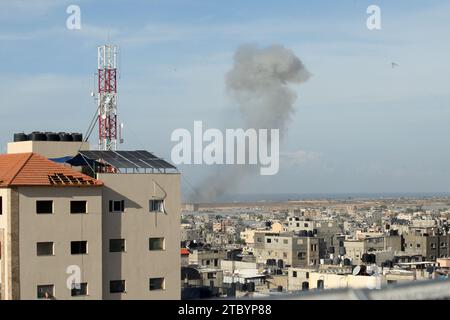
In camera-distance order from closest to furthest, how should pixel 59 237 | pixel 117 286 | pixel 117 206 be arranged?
pixel 59 237
pixel 117 286
pixel 117 206

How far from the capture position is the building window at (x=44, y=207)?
640 inches

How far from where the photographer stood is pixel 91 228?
55.3ft

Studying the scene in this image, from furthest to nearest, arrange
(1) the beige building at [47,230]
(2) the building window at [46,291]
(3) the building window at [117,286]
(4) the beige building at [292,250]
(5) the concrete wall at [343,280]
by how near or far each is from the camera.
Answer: (4) the beige building at [292,250]
(5) the concrete wall at [343,280]
(3) the building window at [117,286]
(2) the building window at [46,291]
(1) the beige building at [47,230]

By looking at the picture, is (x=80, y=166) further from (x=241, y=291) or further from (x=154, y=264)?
(x=241, y=291)

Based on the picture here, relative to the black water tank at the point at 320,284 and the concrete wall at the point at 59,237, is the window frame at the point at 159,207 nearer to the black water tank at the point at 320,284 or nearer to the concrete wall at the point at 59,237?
the concrete wall at the point at 59,237

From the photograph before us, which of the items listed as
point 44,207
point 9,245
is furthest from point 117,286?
point 9,245

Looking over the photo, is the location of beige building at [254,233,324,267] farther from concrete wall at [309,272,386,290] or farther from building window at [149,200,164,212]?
building window at [149,200,164,212]

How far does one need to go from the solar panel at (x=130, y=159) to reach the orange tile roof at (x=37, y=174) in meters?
1.36

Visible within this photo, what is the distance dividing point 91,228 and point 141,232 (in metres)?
1.32

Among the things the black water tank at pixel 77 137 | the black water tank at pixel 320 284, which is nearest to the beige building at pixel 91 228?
the black water tank at pixel 77 137

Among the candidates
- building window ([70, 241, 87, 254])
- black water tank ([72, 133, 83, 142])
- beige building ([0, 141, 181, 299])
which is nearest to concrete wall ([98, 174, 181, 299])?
beige building ([0, 141, 181, 299])

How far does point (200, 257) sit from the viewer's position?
41.7 m

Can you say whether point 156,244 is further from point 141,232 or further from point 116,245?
point 116,245

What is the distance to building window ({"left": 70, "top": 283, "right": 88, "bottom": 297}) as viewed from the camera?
16500 mm
